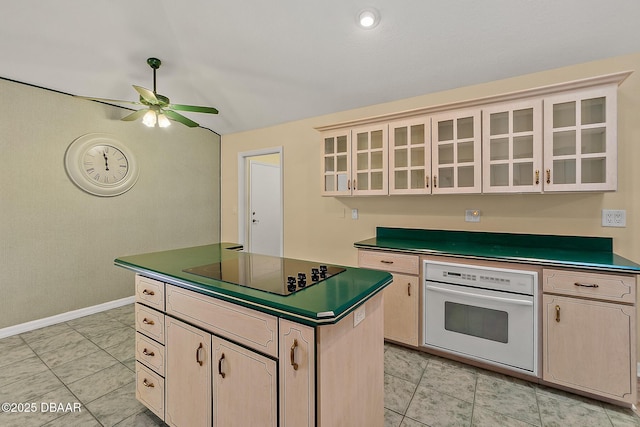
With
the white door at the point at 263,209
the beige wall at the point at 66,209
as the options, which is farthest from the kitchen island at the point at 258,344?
the white door at the point at 263,209

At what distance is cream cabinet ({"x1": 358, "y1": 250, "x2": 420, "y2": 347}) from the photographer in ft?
7.95

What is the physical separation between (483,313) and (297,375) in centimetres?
166

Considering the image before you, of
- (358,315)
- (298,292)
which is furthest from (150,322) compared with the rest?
(358,315)

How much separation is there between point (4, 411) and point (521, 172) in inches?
153

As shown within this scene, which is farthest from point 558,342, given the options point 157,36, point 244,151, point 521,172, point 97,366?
point 244,151

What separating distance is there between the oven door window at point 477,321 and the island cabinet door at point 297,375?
159 cm

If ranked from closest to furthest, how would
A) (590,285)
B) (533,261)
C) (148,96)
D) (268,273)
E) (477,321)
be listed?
(268,273)
(590,285)
(533,261)
(477,321)
(148,96)

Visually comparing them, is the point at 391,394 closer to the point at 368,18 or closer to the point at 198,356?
the point at 198,356

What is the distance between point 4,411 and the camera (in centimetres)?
183

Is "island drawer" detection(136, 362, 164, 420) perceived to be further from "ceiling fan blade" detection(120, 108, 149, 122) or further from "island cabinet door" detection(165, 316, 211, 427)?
"ceiling fan blade" detection(120, 108, 149, 122)

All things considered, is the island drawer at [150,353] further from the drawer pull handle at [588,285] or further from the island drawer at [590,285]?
the drawer pull handle at [588,285]

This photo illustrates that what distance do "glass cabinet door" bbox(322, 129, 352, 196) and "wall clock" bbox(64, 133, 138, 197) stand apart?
2453 millimetres

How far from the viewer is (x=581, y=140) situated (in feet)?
6.70

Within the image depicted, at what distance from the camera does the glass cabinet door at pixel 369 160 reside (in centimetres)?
285
